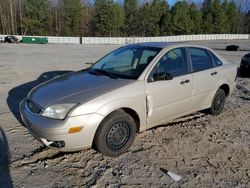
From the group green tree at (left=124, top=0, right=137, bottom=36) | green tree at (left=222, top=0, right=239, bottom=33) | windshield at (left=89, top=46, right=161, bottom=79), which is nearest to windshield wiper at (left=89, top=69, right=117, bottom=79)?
windshield at (left=89, top=46, right=161, bottom=79)

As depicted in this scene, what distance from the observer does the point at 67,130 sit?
139 inches

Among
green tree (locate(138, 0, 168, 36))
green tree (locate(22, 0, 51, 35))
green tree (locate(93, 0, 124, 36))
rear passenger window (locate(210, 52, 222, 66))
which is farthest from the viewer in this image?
green tree (locate(138, 0, 168, 36))

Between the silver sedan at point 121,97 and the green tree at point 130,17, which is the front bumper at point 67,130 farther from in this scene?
the green tree at point 130,17


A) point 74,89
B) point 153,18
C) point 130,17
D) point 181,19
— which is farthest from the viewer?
point 130,17

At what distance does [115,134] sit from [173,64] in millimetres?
1609

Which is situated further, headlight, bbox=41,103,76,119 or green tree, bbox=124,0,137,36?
green tree, bbox=124,0,137,36

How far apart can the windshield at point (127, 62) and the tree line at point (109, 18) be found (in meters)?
58.5

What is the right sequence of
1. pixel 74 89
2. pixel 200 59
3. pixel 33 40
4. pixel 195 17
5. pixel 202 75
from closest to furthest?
pixel 74 89, pixel 202 75, pixel 200 59, pixel 33 40, pixel 195 17

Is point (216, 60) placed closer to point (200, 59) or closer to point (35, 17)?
point (200, 59)

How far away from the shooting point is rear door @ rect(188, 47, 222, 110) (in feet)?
16.6

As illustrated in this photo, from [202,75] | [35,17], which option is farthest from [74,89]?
[35,17]

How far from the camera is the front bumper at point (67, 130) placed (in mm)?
3521

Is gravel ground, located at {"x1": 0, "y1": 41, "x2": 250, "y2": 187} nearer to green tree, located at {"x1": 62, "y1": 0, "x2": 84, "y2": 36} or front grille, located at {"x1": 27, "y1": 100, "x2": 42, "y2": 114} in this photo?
front grille, located at {"x1": 27, "y1": 100, "x2": 42, "y2": 114}

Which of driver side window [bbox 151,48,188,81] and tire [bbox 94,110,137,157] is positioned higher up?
driver side window [bbox 151,48,188,81]
